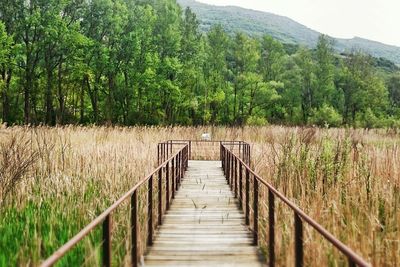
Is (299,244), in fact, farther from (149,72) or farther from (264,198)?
(149,72)

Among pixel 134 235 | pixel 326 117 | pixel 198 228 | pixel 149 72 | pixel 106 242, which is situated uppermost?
pixel 149 72

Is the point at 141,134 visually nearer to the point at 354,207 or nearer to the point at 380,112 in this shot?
the point at 354,207

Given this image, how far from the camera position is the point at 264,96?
148ft

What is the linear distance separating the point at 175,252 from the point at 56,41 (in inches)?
1089

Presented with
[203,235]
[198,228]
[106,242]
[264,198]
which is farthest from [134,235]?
[264,198]

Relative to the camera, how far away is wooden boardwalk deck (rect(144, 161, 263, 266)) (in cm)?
512

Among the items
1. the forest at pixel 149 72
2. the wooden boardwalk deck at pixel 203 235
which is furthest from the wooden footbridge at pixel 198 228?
the forest at pixel 149 72

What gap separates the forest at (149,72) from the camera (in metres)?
29.9

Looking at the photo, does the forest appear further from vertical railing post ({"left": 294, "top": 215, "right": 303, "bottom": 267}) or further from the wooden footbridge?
vertical railing post ({"left": 294, "top": 215, "right": 303, "bottom": 267})

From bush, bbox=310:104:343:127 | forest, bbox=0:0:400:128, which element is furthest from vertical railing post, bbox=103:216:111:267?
→ bush, bbox=310:104:343:127

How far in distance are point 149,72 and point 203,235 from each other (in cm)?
2862

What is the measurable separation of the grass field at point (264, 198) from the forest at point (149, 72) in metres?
19.7

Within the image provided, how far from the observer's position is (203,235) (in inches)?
246

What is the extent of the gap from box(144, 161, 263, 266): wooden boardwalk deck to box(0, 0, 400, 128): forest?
66.1ft
